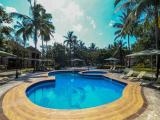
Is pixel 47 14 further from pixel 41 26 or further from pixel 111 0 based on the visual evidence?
pixel 111 0

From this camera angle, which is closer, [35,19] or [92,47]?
[35,19]

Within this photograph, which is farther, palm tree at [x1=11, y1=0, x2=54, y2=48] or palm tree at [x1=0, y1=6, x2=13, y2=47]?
palm tree at [x1=11, y1=0, x2=54, y2=48]

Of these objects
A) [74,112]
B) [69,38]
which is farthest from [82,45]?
[74,112]

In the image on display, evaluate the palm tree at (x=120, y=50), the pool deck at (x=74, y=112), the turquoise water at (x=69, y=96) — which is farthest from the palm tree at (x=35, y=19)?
the pool deck at (x=74, y=112)

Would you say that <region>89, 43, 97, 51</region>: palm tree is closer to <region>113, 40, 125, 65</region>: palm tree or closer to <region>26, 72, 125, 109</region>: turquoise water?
<region>113, 40, 125, 65</region>: palm tree

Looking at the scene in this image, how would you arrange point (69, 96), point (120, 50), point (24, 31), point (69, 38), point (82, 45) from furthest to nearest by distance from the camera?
point (82, 45)
point (69, 38)
point (120, 50)
point (24, 31)
point (69, 96)

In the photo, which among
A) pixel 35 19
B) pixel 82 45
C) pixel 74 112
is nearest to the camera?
pixel 74 112

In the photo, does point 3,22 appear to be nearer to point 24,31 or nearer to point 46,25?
point 24,31

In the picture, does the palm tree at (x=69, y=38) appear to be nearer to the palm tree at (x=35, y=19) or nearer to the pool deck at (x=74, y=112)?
the palm tree at (x=35, y=19)

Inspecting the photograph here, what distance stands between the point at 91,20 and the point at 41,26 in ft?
26.3

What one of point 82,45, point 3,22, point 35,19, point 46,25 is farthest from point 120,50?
point 82,45

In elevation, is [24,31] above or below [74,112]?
above

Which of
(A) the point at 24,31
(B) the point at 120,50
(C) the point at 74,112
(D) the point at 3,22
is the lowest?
(C) the point at 74,112

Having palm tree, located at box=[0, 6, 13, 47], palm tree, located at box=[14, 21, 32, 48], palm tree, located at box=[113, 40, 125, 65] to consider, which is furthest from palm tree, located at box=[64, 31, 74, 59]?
palm tree, located at box=[0, 6, 13, 47]
